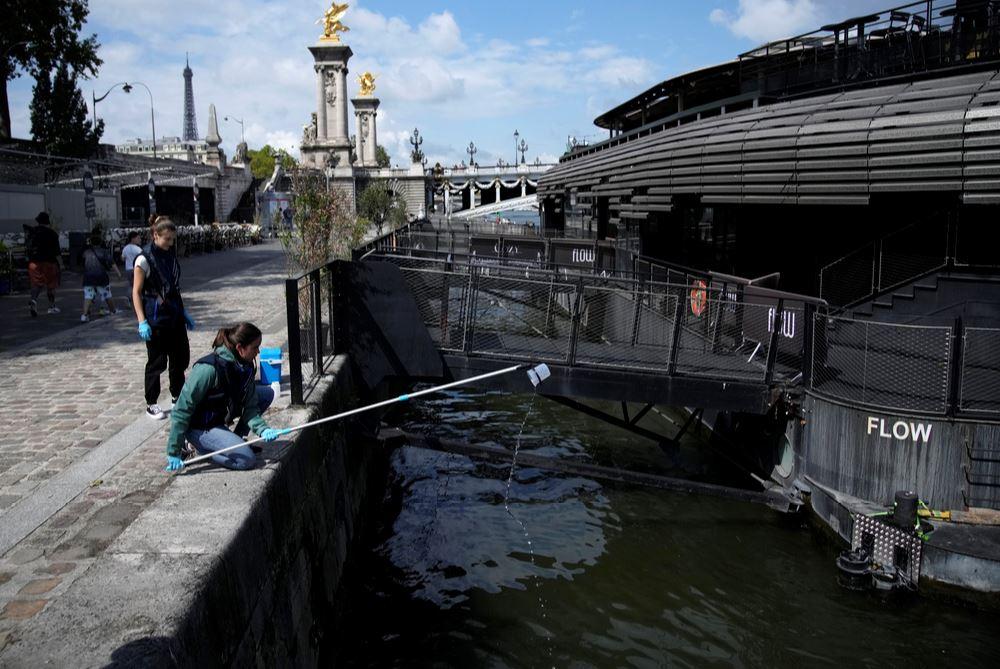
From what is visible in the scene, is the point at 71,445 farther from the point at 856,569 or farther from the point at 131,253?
the point at 856,569

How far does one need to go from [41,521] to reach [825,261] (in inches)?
476

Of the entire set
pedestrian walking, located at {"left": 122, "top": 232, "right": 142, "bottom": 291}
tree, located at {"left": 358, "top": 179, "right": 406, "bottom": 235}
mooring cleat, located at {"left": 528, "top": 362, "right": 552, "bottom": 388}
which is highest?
tree, located at {"left": 358, "top": 179, "right": 406, "bottom": 235}

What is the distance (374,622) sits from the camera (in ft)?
25.9

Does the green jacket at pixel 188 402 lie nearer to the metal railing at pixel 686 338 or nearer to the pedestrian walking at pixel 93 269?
the metal railing at pixel 686 338

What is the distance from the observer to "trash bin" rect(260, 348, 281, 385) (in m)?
8.98

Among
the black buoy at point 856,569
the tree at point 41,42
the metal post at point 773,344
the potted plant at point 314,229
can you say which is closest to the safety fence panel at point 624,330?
the metal post at point 773,344

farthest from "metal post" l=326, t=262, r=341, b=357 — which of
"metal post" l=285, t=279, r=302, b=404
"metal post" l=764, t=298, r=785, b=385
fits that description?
"metal post" l=764, t=298, r=785, b=385

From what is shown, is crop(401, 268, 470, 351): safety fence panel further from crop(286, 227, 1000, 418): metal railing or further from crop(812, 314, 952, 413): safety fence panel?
crop(812, 314, 952, 413): safety fence panel

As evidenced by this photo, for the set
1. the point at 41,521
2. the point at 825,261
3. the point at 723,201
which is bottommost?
the point at 41,521

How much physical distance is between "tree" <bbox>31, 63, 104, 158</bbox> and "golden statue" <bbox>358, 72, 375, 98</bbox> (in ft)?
188

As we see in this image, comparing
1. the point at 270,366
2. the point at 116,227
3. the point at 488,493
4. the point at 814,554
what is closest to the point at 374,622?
the point at 270,366

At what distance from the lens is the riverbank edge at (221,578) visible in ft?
12.8

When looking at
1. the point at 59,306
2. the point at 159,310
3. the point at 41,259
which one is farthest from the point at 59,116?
the point at 159,310

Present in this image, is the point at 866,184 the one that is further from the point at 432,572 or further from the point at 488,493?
the point at 432,572
